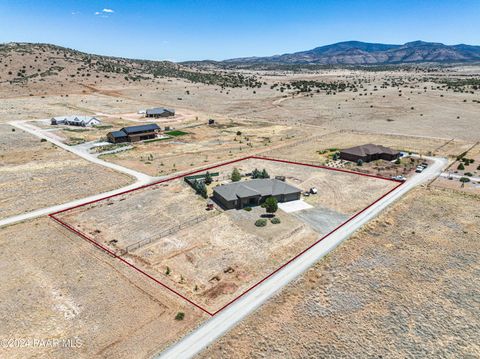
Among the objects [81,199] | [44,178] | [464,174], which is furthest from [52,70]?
[464,174]

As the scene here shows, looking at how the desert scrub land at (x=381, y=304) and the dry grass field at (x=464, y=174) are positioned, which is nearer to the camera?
the desert scrub land at (x=381, y=304)

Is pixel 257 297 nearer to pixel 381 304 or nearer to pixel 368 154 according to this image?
pixel 381 304

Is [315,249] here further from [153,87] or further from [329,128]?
[153,87]

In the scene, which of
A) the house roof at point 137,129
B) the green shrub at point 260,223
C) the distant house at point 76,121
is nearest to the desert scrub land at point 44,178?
the house roof at point 137,129

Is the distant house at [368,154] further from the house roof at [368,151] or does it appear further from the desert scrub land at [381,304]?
the desert scrub land at [381,304]

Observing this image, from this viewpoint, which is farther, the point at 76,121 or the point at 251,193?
the point at 76,121

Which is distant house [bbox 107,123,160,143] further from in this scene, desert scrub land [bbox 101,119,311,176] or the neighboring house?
the neighboring house

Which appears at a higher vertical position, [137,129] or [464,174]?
[137,129]
